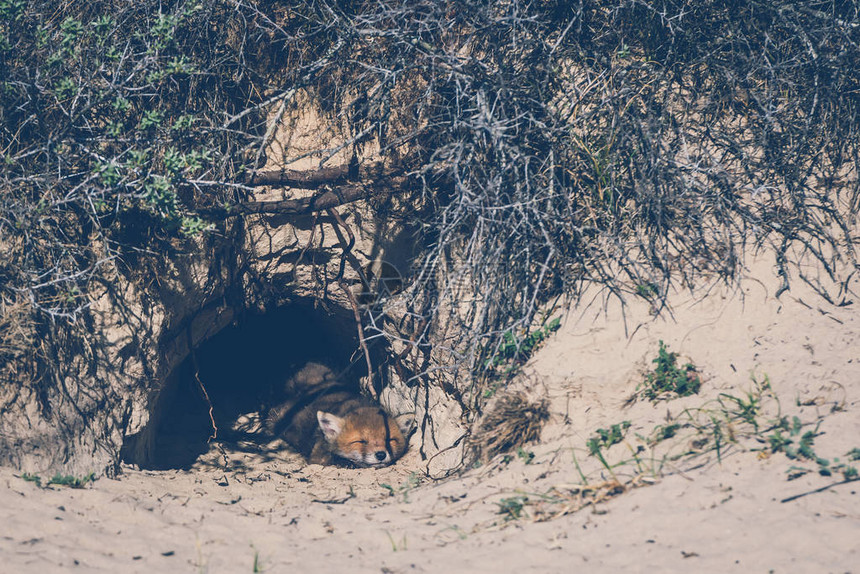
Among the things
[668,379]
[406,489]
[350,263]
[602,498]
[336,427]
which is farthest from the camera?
[336,427]

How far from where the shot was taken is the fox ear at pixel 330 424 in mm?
6238

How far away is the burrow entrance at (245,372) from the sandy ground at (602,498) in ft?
5.84

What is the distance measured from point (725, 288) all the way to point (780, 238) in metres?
0.56

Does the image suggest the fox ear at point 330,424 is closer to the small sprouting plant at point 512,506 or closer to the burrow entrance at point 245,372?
the burrow entrance at point 245,372

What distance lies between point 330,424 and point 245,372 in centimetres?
146

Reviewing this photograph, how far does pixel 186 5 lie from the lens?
13.5ft

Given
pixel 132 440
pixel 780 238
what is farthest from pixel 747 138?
pixel 132 440

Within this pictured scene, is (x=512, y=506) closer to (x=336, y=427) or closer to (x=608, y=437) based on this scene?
(x=608, y=437)

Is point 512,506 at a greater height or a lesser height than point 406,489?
lesser

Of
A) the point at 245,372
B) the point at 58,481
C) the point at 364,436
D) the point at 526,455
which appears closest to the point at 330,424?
the point at 364,436

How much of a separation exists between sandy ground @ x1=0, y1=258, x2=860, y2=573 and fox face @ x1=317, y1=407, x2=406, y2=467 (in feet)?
6.27

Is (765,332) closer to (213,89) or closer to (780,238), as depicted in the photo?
(780,238)

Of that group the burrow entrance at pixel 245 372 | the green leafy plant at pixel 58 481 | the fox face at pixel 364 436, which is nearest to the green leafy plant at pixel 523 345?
the burrow entrance at pixel 245 372

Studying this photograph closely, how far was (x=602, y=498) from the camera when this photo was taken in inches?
115
